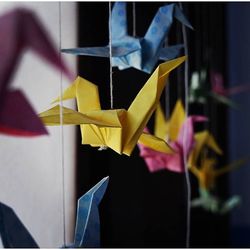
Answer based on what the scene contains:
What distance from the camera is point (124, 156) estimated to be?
44.6 inches

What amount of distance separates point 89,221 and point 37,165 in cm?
18

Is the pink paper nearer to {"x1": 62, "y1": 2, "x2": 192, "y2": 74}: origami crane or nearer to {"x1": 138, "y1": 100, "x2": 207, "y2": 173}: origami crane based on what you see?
{"x1": 138, "y1": 100, "x2": 207, "y2": 173}: origami crane

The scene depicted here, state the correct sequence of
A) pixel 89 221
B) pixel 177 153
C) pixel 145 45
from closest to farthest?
1. pixel 89 221
2. pixel 145 45
3. pixel 177 153

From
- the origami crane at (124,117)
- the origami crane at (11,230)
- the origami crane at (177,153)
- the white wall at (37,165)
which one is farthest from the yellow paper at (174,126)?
the origami crane at (11,230)

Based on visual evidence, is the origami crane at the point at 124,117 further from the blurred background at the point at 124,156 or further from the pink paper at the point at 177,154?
the pink paper at the point at 177,154

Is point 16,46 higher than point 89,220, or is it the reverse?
point 16,46

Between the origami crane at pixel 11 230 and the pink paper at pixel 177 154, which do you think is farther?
the pink paper at pixel 177 154

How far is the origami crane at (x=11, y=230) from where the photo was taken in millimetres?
347

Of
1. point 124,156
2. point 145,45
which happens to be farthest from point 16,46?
point 124,156

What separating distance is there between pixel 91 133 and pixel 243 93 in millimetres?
1422

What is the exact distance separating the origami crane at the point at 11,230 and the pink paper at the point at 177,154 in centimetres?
34

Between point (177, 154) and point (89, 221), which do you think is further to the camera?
point (177, 154)

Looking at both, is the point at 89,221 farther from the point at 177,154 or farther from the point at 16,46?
the point at 177,154

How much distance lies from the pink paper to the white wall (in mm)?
137
